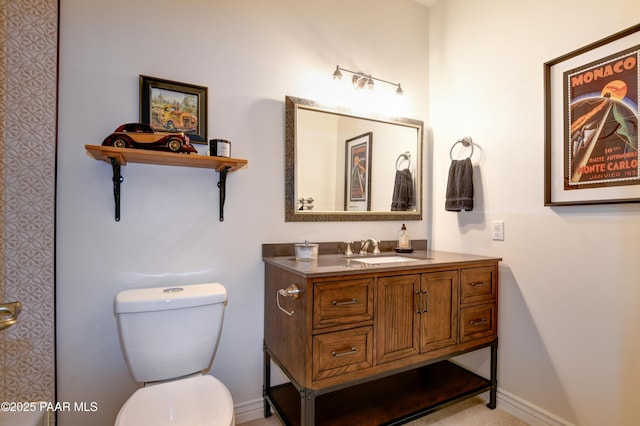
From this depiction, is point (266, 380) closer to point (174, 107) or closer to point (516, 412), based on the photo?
point (516, 412)

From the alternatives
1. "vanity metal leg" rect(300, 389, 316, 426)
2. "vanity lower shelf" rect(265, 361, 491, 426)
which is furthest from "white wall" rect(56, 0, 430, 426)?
"vanity metal leg" rect(300, 389, 316, 426)

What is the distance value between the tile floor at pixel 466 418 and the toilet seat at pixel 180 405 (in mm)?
659

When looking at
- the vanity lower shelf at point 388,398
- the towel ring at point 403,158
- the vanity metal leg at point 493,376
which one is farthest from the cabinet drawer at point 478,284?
the towel ring at point 403,158

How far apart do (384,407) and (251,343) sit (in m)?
0.79

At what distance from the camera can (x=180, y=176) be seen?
162cm

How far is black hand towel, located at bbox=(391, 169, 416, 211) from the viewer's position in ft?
7.43

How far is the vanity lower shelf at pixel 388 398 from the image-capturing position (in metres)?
1.58

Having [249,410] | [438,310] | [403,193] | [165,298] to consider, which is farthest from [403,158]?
[249,410]

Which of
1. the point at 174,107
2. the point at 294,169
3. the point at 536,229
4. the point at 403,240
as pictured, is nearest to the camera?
the point at 174,107

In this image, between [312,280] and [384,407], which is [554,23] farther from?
[384,407]

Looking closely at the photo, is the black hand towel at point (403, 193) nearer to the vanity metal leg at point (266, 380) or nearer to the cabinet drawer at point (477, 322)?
the cabinet drawer at point (477, 322)

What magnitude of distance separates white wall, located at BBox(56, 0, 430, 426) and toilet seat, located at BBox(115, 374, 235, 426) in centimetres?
42

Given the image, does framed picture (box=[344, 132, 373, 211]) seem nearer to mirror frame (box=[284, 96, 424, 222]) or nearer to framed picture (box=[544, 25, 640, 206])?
mirror frame (box=[284, 96, 424, 222])

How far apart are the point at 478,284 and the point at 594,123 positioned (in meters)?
0.98
